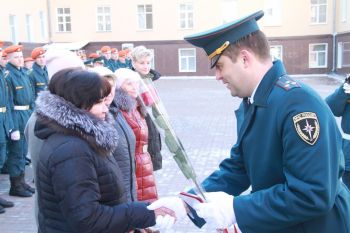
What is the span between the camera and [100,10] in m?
29.2

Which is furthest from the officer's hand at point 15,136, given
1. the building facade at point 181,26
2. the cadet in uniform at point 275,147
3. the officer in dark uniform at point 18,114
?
the building facade at point 181,26

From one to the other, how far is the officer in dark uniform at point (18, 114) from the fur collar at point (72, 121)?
443 cm

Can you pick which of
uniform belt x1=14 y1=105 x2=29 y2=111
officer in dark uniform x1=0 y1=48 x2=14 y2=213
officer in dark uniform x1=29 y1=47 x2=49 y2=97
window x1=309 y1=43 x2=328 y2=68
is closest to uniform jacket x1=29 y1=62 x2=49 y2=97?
officer in dark uniform x1=29 y1=47 x2=49 y2=97

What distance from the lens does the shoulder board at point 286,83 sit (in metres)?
1.72

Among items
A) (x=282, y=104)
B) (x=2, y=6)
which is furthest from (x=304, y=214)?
(x=2, y=6)

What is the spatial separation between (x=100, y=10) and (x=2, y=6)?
8022mm

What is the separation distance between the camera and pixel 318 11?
27.4 m

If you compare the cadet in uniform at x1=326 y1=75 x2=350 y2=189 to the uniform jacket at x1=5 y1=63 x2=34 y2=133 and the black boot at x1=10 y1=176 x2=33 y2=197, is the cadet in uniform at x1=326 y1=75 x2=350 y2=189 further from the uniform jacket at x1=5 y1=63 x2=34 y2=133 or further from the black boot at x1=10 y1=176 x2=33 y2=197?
the uniform jacket at x1=5 y1=63 x2=34 y2=133

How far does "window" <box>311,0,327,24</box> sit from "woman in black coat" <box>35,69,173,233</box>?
2728 cm

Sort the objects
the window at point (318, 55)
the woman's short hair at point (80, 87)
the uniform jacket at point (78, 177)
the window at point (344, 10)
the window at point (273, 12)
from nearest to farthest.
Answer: the uniform jacket at point (78, 177), the woman's short hair at point (80, 87), the window at point (344, 10), the window at point (318, 55), the window at point (273, 12)

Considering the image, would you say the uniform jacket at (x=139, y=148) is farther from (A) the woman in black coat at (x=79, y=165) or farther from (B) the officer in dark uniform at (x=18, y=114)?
(B) the officer in dark uniform at (x=18, y=114)

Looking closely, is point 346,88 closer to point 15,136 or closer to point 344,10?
point 15,136

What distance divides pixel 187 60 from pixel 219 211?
27.0m

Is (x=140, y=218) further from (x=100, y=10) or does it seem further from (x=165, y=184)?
(x=100, y=10)
